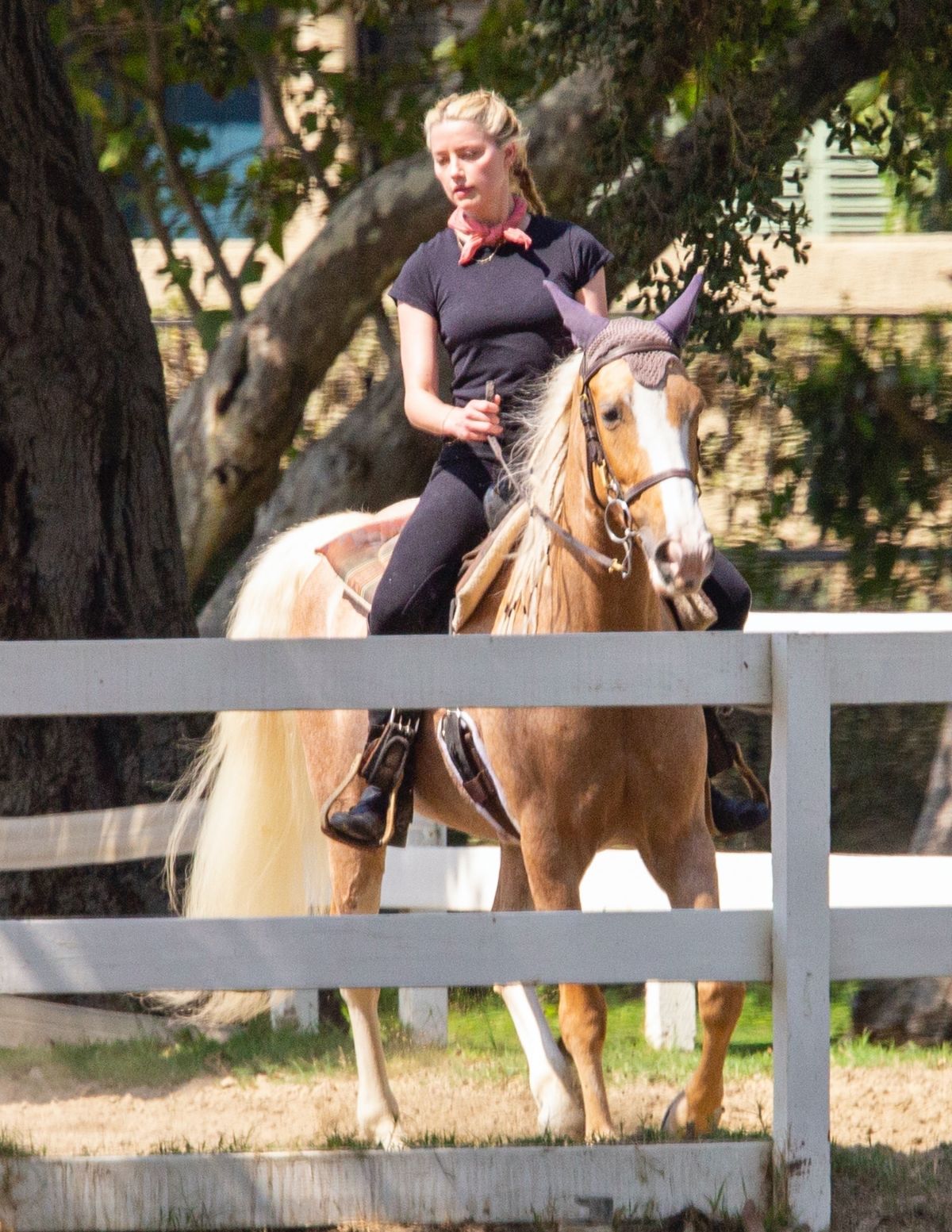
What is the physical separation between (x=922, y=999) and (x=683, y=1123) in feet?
7.53

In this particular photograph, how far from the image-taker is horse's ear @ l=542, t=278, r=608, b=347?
3875 mm

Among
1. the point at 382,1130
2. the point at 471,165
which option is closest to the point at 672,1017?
the point at 382,1130

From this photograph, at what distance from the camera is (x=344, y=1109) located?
505 cm

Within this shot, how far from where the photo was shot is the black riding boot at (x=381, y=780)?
14.4ft

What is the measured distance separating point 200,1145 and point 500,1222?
1370 millimetres

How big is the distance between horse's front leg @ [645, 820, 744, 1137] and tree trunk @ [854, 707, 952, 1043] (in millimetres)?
2114

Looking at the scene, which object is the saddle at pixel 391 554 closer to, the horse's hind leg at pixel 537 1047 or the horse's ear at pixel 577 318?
the horse's ear at pixel 577 318

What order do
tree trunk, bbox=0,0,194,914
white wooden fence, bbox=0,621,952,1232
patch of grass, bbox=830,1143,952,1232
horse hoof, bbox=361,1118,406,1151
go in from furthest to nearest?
1. tree trunk, bbox=0,0,194,914
2. horse hoof, bbox=361,1118,406,1151
3. patch of grass, bbox=830,1143,952,1232
4. white wooden fence, bbox=0,621,952,1232

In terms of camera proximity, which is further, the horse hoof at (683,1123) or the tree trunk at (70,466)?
the tree trunk at (70,466)

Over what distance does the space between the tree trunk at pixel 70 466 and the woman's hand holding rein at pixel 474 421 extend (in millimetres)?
2267

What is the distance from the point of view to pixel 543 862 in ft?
12.5

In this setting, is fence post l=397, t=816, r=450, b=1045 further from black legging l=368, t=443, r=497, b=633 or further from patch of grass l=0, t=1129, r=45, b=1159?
patch of grass l=0, t=1129, r=45, b=1159

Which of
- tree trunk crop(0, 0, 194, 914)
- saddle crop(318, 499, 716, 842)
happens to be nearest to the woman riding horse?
saddle crop(318, 499, 716, 842)

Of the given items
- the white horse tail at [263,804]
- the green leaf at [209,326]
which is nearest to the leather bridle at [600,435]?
the white horse tail at [263,804]
